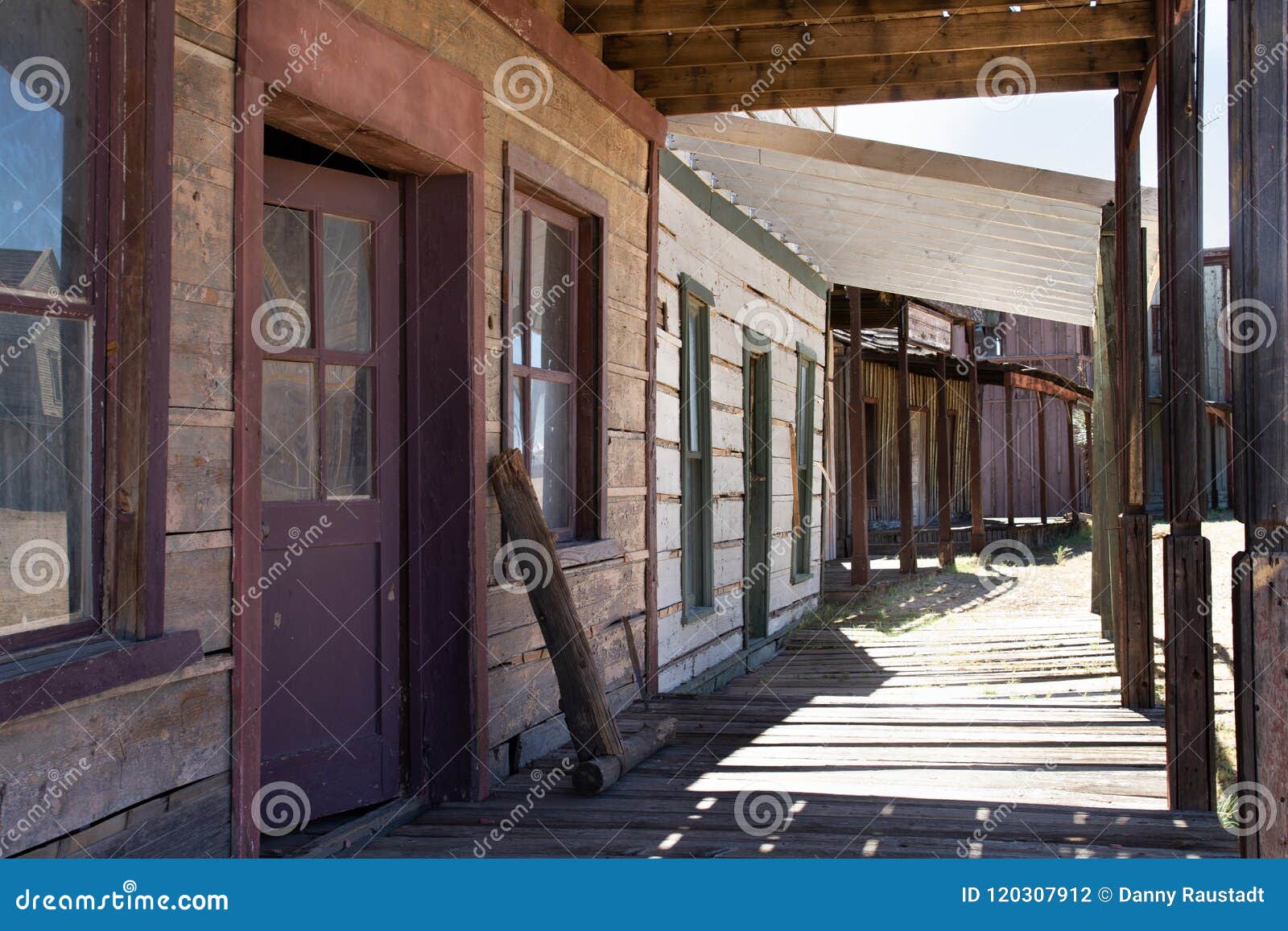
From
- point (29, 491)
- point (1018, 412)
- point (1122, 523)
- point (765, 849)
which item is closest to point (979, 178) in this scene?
point (1122, 523)

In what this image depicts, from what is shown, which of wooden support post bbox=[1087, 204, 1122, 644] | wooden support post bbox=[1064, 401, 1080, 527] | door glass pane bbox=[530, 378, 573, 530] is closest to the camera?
door glass pane bbox=[530, 378, 573, 530]

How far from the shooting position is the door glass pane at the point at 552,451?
5.31m

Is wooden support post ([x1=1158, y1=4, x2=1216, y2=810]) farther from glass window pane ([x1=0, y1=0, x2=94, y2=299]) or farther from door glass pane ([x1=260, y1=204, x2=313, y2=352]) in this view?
glass window pane ([x1=0, y1=0, x2=94, y2=299])

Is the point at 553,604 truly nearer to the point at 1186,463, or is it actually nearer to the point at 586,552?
the point at 586,552

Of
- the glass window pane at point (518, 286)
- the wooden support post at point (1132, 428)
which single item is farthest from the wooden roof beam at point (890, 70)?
the glass window pane at point (518, 286)

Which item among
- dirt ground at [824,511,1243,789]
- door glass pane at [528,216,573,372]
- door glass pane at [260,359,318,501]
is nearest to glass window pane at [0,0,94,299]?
door glass pane at [260,359,318,501]

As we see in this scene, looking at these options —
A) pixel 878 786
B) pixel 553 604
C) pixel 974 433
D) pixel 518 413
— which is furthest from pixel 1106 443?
pixel 974 433

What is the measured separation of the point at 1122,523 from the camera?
5926mm

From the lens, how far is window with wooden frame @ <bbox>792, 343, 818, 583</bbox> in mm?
11148

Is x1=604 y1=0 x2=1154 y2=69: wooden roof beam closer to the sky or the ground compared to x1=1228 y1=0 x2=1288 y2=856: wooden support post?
closer to the sky

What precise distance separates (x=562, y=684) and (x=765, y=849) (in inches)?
48.8

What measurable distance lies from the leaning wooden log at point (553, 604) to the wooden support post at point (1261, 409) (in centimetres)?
251

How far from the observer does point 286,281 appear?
3836mm

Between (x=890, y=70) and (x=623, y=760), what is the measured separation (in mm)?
3890
